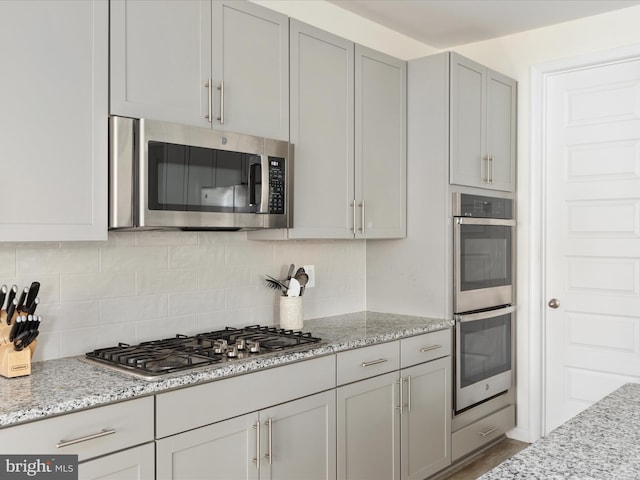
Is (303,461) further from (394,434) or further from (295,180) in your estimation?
(295,180)

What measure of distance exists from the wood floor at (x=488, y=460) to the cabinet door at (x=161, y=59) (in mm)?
2367

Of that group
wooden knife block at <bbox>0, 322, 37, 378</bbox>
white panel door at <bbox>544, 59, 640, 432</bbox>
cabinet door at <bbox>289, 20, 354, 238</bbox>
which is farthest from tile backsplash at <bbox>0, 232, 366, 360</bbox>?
white panel door at <bbox>544, 59, 640, 432</bbox>

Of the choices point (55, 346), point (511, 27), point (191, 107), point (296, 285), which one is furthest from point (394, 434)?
point (511, 27)

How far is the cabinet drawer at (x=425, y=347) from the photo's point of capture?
2.98m

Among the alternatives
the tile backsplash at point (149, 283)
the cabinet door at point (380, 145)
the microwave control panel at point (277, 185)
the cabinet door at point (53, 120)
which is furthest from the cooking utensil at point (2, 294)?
the cabinet door at point (380, 145)

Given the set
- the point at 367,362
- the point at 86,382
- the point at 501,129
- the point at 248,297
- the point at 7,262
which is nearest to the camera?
the point at 86,382

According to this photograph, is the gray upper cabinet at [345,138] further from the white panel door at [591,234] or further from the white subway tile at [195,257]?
the white panel door at [591,234]

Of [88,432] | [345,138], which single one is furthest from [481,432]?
[88,432]

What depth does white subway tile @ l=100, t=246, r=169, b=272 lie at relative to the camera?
7.95ft

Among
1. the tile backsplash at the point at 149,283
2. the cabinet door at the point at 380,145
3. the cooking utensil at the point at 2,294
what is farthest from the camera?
the cabinet door at the point at 380,145

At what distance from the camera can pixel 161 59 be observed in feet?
7.36

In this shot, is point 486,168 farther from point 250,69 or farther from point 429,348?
point 250,69

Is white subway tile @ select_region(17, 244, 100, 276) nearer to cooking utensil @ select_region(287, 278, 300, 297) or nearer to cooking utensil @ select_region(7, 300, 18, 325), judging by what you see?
cooking utensil @ select_region(7, 300, 18, 325)

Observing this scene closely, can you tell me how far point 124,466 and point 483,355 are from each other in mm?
2314
